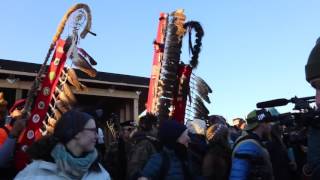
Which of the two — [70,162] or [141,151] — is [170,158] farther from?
[70,162]

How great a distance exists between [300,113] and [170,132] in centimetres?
249

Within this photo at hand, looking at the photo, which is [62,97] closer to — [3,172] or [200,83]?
[3,172]

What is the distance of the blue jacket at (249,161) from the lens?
4.50 metres

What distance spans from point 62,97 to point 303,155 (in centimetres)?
315

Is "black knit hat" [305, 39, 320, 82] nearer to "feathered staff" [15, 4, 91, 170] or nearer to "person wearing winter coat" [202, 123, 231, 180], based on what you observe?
"person wearing winter coat" [202, 123, 231, 180]

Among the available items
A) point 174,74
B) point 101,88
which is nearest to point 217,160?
point 174,74

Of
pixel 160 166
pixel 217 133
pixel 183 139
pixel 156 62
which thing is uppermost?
pixel 156 62

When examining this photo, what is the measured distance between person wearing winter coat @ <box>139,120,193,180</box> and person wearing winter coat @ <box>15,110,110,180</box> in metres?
1.30

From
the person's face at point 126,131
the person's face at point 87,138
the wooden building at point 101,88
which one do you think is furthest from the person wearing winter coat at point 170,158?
the wooden building at point 101,88

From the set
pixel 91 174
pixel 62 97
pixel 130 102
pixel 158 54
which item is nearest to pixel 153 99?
pixel 158 54

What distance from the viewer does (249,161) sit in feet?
14.9

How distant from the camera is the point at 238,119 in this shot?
9.34m

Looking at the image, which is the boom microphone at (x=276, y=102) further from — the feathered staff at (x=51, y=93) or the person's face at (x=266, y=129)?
the feathered staff at (x=51, y=93)

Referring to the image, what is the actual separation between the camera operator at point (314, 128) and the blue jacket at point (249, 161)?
2.26m
